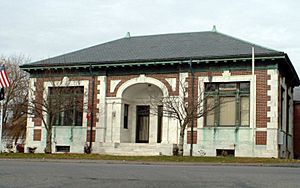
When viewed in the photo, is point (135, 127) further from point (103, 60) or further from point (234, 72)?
point (234, 72)

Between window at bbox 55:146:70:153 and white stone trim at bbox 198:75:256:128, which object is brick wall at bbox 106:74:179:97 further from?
window at bbox 55:146:70:153

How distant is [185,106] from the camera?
98.9 ft

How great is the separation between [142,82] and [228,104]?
18.8 ft

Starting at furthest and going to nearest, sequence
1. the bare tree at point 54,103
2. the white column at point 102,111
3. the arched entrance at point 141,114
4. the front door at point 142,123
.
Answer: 1. the front door at point 142,123
2. the arched entrance at point 141,114
3. the white column at point 102,111
4. the bare tree at point 54,103

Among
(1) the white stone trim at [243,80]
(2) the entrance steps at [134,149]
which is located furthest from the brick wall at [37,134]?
(1) the white stone trim at [243,80]

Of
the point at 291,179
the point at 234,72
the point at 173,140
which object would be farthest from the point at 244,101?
the point at 291,179

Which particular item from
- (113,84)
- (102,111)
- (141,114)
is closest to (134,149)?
(102,111)

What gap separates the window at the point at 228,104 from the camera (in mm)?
31484

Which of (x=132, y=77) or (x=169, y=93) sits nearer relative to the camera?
(x=169, y=93)

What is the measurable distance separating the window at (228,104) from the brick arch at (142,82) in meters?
2.68

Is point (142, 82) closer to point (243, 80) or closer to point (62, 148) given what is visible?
point (243, 80)

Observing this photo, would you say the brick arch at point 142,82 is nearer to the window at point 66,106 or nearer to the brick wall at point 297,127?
the window at point 66,106

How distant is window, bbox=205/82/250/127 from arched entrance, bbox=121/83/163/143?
3935mm

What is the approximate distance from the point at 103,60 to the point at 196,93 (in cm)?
665
